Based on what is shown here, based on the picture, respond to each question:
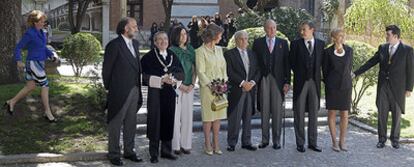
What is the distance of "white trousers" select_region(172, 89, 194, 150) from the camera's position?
731 centimetres

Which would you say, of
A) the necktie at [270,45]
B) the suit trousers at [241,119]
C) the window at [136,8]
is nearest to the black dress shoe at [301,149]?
the suit trousers at [241,119]

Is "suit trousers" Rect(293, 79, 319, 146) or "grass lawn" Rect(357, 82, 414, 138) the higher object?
"suit trousers" Rect(293, 79, 319, 146)

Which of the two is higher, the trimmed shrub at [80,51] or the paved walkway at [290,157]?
the trimmed shrub at [80,51]

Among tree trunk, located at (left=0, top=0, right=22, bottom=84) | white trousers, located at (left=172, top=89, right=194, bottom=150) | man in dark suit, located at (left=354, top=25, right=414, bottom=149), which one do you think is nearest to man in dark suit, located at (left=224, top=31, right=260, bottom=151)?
white trousers, located at (left=172, top=89, right=194, bottom=150)

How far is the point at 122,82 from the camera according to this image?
6.80 meters

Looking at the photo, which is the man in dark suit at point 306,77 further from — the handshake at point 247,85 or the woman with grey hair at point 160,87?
the woman with grey hair at point 160,87

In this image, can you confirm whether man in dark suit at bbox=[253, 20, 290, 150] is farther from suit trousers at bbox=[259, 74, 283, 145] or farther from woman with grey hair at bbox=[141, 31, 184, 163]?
woman with grey hair at bbox=[141, 31, 184, 163]

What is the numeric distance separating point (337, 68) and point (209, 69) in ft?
5.66

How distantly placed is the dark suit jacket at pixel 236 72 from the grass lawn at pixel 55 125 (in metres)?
1.83

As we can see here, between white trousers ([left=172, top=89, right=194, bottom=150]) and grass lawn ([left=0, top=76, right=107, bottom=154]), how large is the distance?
3.35ft

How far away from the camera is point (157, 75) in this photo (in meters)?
6.95

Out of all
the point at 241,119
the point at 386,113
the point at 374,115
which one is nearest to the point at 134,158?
the point at 241,119

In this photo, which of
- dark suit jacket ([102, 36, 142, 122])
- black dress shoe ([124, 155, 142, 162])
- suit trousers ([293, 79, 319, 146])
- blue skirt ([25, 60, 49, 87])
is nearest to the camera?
dark suit jacket ([102, 36, 142, 122])

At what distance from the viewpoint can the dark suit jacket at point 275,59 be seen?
7.72 m
